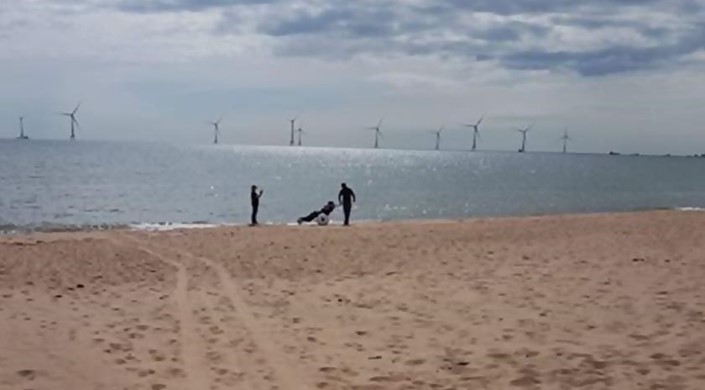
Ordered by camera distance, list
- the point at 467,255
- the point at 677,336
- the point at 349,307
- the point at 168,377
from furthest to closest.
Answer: the point at 467,255 < the point at 349,307 < the point at 677,336 < the point at 168,377

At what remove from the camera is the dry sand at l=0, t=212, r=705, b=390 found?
24.4ft

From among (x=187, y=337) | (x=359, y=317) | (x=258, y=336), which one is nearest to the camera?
(x=187, y=337)

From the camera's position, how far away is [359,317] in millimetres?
10125

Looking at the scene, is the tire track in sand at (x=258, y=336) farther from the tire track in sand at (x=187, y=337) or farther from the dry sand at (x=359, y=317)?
the tire track in sand at (x=187, y=337)

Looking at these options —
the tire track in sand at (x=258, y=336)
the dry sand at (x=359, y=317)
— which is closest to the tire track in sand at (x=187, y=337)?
the dry sand at (x=359, y=317)

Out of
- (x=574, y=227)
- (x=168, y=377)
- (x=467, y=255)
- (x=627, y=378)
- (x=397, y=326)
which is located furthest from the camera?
(x=574, y=227)

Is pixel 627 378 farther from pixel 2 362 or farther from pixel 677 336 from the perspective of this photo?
pixel 2 362

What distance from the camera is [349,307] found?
1079cm

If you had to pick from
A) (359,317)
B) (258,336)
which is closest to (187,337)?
(258,336)

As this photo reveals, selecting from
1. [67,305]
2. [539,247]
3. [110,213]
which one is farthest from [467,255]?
[110,213]

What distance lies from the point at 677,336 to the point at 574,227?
1641cm

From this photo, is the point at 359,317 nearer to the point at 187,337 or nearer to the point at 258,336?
the point at 258,336

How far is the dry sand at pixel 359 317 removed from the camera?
743 centimetres

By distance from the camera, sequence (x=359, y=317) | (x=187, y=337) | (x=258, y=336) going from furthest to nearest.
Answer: (x=359, y=317) < (x=258, y=336) < (x=187, y=337)
